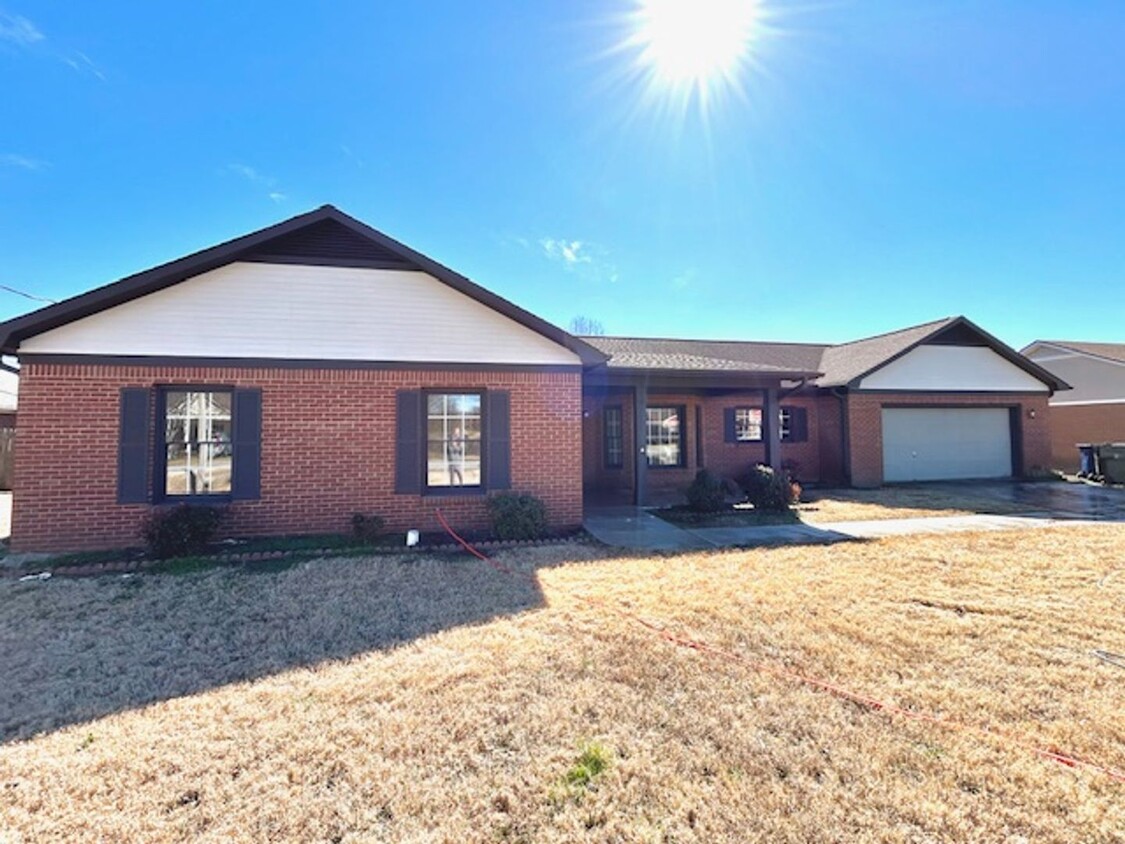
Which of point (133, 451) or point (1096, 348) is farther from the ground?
point (1096, 348)

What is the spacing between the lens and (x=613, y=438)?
14688 millimetres

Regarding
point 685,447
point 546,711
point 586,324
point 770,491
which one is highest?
point 586,324

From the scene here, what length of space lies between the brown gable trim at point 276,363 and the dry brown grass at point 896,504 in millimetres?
6300

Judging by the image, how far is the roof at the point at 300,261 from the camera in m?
7.52

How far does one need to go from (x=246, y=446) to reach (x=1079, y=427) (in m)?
29.6

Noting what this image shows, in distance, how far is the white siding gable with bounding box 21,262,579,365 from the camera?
7914 millimetres

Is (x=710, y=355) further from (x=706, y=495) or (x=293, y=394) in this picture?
(x=293, y=394)

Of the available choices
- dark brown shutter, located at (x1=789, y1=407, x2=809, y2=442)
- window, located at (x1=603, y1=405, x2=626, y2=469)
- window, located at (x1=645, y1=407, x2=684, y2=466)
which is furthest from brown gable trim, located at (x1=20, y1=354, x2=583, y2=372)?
dark brown shutter, located at (x1=789, y1=407, x2=809, y2=442)

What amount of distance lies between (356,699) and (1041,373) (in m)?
21.3

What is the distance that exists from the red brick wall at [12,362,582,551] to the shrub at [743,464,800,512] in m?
4.30

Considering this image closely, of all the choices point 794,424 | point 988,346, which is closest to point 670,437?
point 794,424

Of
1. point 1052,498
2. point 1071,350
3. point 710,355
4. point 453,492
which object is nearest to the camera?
point 453,492

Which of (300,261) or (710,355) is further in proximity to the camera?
(710,355)

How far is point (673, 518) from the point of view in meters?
10.5
